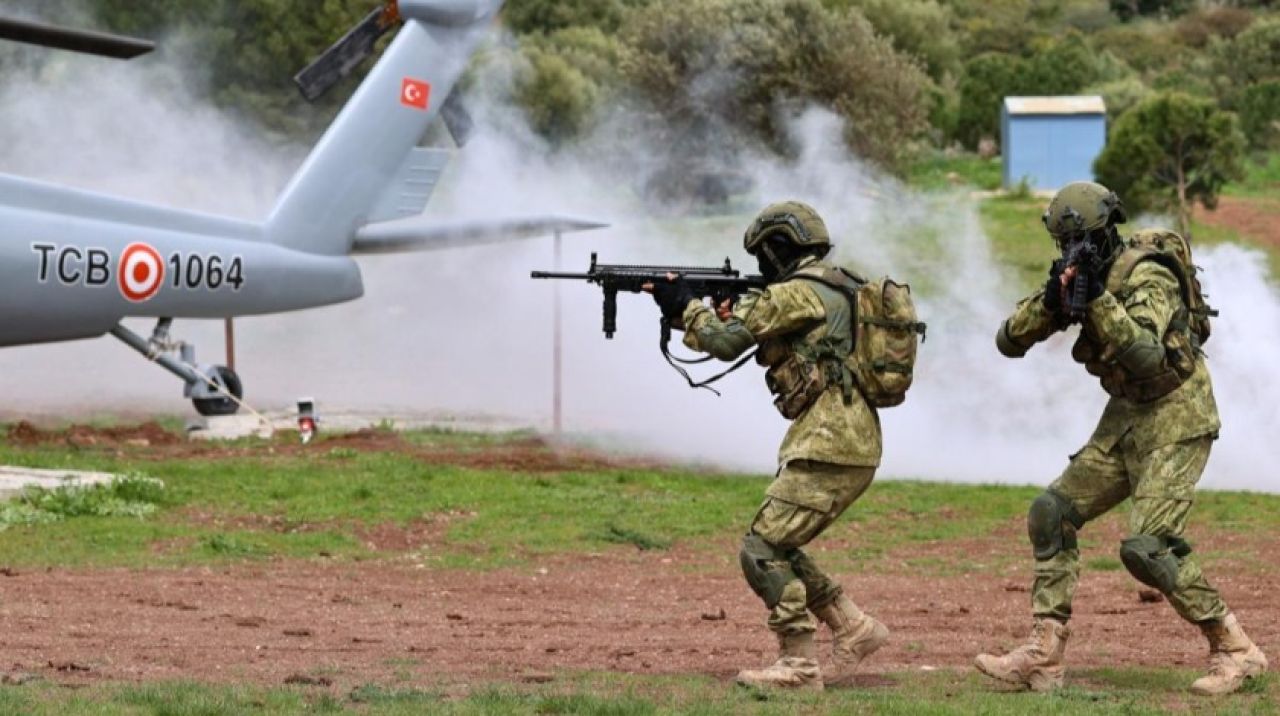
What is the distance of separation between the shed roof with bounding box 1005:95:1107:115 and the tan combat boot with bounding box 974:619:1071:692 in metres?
35.2

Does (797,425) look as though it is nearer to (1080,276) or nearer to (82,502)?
(1080,276)

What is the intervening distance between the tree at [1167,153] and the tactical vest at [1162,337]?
86.2 feet

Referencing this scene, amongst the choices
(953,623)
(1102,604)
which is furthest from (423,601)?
(1102,604)

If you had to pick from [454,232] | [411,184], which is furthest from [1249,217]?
[454,232]

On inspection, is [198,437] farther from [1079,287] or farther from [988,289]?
[1079,287]

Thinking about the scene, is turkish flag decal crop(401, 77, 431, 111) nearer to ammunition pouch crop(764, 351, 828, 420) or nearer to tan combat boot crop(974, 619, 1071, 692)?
ammunition pouch crop(764, 351, 828, 420)

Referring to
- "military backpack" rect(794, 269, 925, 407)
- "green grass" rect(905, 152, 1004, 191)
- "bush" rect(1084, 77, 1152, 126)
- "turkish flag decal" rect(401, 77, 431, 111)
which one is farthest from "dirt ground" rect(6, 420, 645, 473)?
"bush" rect(1084, 77, 1152, 126)

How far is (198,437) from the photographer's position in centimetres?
2316

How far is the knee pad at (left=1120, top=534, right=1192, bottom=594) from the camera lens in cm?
883

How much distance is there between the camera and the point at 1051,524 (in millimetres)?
9148

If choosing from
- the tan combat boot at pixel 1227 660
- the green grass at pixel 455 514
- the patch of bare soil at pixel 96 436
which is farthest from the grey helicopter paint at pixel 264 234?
the tan combat boot at pixel 1227 660

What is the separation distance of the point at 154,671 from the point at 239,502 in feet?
28.5

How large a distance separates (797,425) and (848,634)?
3.22ft

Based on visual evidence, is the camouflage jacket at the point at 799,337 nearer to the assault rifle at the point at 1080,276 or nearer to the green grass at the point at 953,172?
the assault rifle at the point at 1080,276
